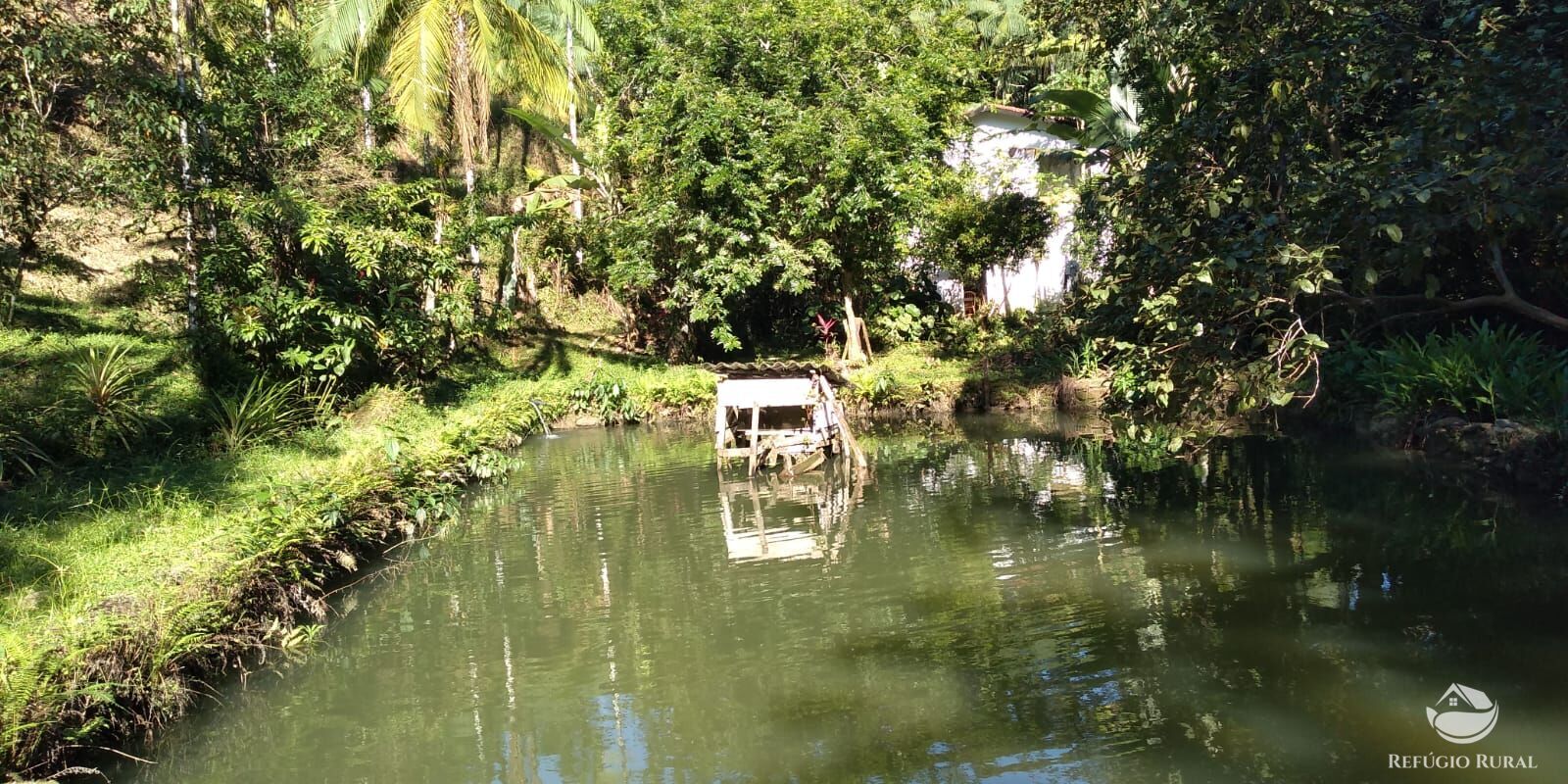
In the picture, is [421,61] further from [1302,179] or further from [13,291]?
[1302,179]

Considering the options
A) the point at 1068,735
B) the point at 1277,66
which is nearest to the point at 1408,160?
the point at 1277,66

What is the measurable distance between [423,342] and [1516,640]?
14765 millimetres

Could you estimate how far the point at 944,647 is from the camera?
7070 mm

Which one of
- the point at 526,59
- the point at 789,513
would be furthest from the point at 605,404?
the point at 789,513

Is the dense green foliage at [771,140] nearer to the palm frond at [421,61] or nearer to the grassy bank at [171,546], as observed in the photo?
the palm frond at [421,61]

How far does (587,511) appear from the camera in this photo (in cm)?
1187

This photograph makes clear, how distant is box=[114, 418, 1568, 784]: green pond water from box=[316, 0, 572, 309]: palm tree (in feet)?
35.7

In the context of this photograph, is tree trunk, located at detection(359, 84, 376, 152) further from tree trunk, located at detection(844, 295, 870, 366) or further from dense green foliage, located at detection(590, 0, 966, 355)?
tree trunk, located at detection(844, 295, 870, 366)

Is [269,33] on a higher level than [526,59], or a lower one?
lower

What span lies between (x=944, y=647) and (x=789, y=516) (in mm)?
4389

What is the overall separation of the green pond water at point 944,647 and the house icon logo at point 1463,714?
0.22ft

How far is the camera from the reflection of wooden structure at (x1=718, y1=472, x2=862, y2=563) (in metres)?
9.80

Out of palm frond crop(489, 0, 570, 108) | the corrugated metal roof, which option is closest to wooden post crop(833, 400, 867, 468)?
the corrugated metal roof

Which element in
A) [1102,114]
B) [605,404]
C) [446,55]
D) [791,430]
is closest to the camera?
[791,430]
